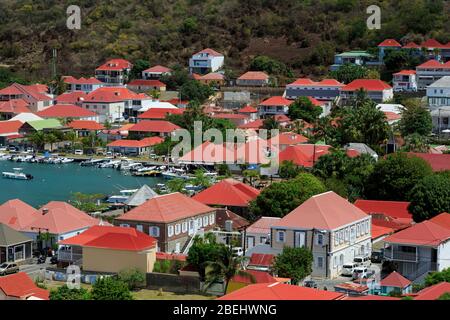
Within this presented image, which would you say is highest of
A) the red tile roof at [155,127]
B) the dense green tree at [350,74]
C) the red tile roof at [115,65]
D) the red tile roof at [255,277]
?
the red tile roof at [115,65]

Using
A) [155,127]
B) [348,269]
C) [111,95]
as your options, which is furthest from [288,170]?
[111,95]

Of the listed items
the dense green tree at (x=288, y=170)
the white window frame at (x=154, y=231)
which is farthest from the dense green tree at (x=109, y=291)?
the dense green tree at (x=288, y=170)

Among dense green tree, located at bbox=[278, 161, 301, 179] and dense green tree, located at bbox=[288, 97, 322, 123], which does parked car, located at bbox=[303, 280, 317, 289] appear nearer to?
dense green tree, located at bbox=[278, 161, 301, 179]

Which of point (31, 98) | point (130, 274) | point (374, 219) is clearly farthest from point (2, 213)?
point (31, 98)

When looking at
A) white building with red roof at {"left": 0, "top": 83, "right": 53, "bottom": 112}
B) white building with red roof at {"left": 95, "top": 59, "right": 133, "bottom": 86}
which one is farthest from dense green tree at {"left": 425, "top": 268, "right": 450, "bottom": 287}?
white building with red roof at {"left": 95, "top": 59, "right": 133, "bottom": 86}

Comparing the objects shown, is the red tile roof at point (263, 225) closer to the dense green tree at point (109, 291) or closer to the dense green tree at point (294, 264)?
the dense green tree at point (294, 264)
